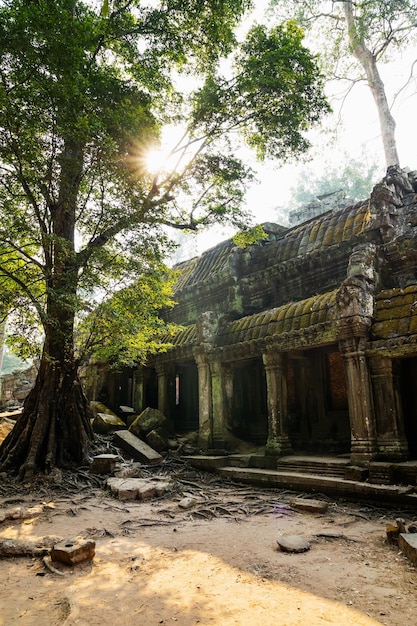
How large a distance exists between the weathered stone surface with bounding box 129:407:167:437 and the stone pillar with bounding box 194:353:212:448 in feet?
5.02

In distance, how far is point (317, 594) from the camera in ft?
10.3

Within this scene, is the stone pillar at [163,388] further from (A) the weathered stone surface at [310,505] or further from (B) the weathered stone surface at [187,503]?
(A) the weathered stone surface at [310,505]

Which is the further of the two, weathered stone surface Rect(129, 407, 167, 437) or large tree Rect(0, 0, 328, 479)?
weathered stone surface Rect(129, 407, 167, 437)

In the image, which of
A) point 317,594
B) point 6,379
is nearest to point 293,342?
point 317,594

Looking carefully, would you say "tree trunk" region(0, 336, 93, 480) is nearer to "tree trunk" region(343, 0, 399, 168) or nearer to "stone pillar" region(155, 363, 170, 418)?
"stone pillar" region(155, 363, 170, 418)

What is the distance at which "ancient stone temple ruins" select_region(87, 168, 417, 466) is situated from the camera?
6676 millimetres

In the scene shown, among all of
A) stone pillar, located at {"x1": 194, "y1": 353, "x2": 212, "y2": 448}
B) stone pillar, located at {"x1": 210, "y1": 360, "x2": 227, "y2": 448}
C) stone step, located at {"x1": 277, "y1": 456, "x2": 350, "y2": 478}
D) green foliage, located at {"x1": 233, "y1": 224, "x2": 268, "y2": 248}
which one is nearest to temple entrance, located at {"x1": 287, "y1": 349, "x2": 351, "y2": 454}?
stone step, located at {"x1": 277, "y1": 456, "x2": 350, "y2": 478}

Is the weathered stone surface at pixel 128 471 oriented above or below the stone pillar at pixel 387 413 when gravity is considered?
below

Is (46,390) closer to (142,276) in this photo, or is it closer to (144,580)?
(142,276)

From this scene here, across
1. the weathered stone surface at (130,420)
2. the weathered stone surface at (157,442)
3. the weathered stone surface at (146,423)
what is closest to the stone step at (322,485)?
the weathered stone surface at (157,442)

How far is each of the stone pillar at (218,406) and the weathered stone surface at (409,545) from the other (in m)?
5.79

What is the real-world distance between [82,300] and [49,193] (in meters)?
2.14

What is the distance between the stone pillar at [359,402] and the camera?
21.2 feet

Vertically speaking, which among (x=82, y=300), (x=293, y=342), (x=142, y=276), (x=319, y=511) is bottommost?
(x=319, y=511)
